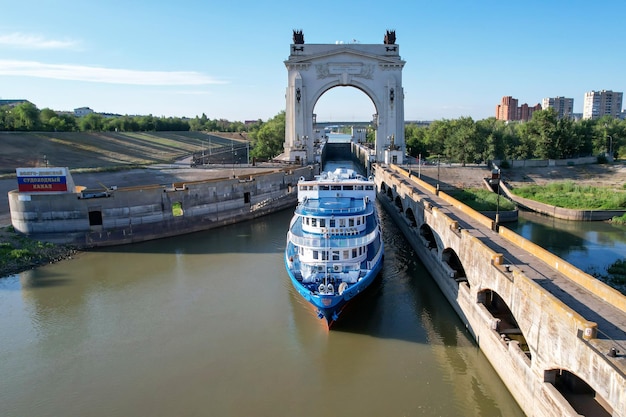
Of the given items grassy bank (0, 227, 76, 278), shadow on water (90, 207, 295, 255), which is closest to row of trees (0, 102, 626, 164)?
shadow on water (90, 207, 295, 255)

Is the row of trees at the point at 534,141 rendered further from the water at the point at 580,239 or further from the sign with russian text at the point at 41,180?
the sign with russian text at the point at 41,180

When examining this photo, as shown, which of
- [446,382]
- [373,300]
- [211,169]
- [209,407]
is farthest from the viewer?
[211,169]

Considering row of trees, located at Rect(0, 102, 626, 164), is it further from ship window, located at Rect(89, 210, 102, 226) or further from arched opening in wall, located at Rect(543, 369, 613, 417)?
arched opening in wall, located at Rect(543, 369, 613, 417)

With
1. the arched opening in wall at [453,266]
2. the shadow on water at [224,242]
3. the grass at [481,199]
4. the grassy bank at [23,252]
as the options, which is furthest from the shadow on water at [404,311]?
the grassy bank at [23,252]

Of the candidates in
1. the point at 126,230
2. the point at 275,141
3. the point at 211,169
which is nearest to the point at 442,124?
the point at 275,141

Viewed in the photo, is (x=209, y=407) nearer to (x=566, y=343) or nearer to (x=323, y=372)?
(x=323, y=372)
